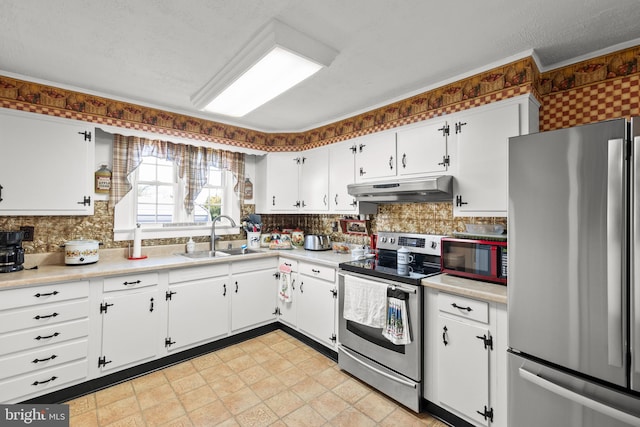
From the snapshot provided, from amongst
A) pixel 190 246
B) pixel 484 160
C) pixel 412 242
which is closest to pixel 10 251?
pixel 190 246

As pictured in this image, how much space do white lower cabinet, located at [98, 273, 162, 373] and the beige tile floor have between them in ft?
0.68

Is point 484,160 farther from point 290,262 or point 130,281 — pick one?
point 130,281

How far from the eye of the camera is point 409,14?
164 cm

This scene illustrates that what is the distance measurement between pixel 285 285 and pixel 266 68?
7.31 feet

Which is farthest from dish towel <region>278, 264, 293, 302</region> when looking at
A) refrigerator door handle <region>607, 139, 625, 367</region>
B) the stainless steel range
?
refrigerator door handle <region>607, 139, 625, 367</region>

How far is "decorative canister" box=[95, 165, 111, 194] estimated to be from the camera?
111 inches

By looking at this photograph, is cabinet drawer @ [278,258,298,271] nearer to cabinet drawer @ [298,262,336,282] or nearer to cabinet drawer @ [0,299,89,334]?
cabinet drawer @ [298,262,336,282]

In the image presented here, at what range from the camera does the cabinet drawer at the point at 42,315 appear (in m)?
Answer: 1.99

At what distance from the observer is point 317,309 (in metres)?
2.97

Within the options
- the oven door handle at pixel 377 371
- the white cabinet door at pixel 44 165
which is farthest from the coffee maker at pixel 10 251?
the oven door handle at pixel 377 371

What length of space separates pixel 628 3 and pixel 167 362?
4.05 m

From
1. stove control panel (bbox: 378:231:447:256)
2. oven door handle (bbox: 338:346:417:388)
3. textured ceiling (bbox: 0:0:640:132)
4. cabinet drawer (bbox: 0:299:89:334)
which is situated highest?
textured ceiling (bbox: 0:0:640:132)

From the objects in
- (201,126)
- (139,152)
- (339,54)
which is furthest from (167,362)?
(339,54)

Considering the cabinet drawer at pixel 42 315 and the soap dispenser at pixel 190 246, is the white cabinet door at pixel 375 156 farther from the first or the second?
the cabinet drawer at pixel 42 315
